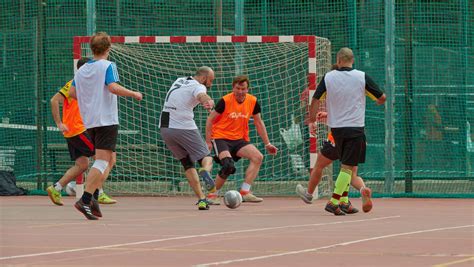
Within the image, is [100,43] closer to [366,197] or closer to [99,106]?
[99,106]

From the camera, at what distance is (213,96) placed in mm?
19234

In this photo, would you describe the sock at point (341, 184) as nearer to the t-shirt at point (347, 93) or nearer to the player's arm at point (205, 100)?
the t-shirt at point (347, 93)

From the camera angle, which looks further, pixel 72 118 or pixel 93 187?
pixel 72 118

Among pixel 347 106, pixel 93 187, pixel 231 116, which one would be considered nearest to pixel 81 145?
pixel 231 116

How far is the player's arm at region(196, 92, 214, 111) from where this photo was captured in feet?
44.3

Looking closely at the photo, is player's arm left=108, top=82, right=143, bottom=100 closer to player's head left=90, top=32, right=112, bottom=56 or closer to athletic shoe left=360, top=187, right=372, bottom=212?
player's head left=90, top=32, right=112, bottom=56

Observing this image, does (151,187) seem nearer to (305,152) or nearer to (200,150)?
(305,152)

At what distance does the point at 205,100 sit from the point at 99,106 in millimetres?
1871

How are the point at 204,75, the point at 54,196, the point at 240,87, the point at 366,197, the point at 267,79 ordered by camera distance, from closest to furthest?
the point at 366,197
the point at 204,75
the point at 54,196
the point at 240,87
the point at 267,79

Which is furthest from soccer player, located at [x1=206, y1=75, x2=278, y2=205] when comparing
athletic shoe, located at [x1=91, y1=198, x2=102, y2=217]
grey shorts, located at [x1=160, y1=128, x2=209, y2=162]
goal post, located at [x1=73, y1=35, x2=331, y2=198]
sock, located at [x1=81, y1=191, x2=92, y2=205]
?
sock, located at [x1=81, y1=191, x2=92, y2=205]

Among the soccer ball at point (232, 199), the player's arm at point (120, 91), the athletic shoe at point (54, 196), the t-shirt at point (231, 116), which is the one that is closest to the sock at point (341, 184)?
the soccer ball at point (232, 199)

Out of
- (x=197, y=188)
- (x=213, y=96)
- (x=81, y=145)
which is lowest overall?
(x=197, y=188)

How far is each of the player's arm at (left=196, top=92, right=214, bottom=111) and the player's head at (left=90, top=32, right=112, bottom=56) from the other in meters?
1.59

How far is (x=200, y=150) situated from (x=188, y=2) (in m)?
5.07
